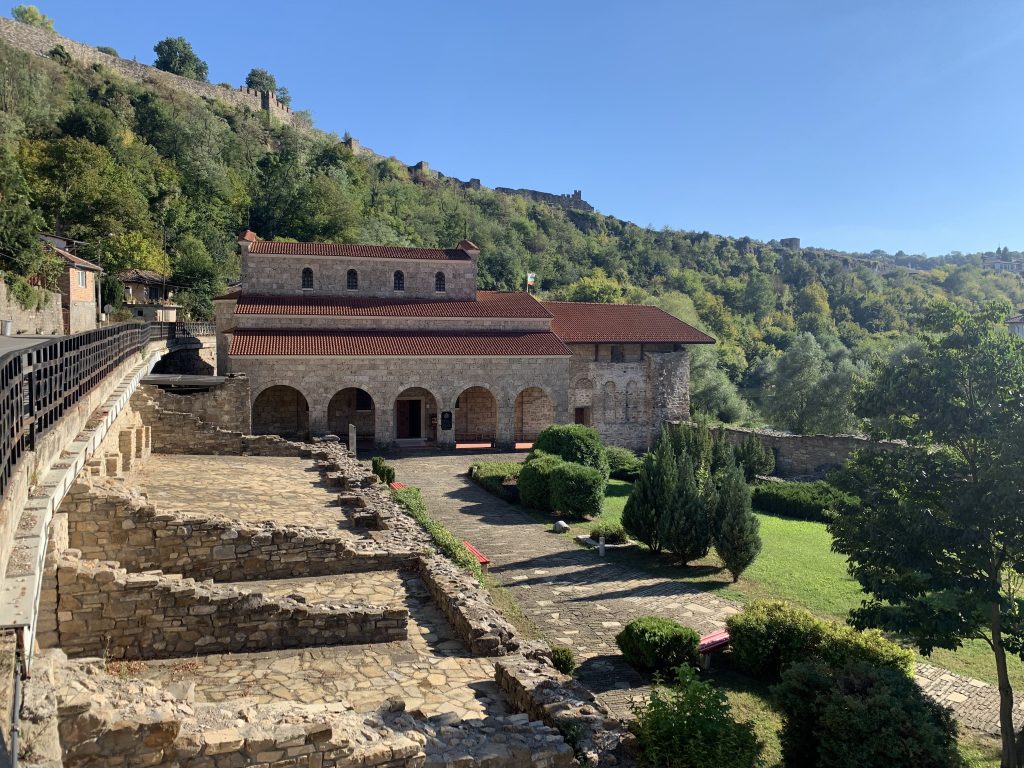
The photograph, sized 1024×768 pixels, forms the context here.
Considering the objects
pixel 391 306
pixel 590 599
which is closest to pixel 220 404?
pixel 391 306

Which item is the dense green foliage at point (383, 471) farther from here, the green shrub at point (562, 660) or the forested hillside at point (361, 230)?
the forested hillside at point (361, 230)

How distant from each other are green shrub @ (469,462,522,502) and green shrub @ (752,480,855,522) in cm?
909

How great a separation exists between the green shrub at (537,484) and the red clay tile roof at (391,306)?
12823mm

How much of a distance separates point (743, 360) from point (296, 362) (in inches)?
2074

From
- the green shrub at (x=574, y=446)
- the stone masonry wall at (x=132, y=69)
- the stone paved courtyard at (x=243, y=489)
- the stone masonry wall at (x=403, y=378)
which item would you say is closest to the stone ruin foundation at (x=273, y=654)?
the stone paved courtyard at (x=243, y=489)

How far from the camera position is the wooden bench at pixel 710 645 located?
35.5 feet

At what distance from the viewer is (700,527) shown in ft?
53.7

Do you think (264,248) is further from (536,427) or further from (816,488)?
(816,488)

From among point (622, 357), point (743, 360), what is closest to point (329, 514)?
point (622, 357)

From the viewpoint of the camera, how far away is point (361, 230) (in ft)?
205

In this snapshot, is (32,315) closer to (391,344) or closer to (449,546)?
(391,344)

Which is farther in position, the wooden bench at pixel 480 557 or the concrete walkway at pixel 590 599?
the wooden bench at pixel 480 557

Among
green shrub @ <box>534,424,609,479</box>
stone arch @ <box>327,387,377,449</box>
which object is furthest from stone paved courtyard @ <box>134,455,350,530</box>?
stone arch @ <box>327,387,377,449</box>

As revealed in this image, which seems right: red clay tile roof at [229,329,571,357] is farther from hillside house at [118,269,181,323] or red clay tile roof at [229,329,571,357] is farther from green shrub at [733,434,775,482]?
hillside house at [118,269,181,323]
